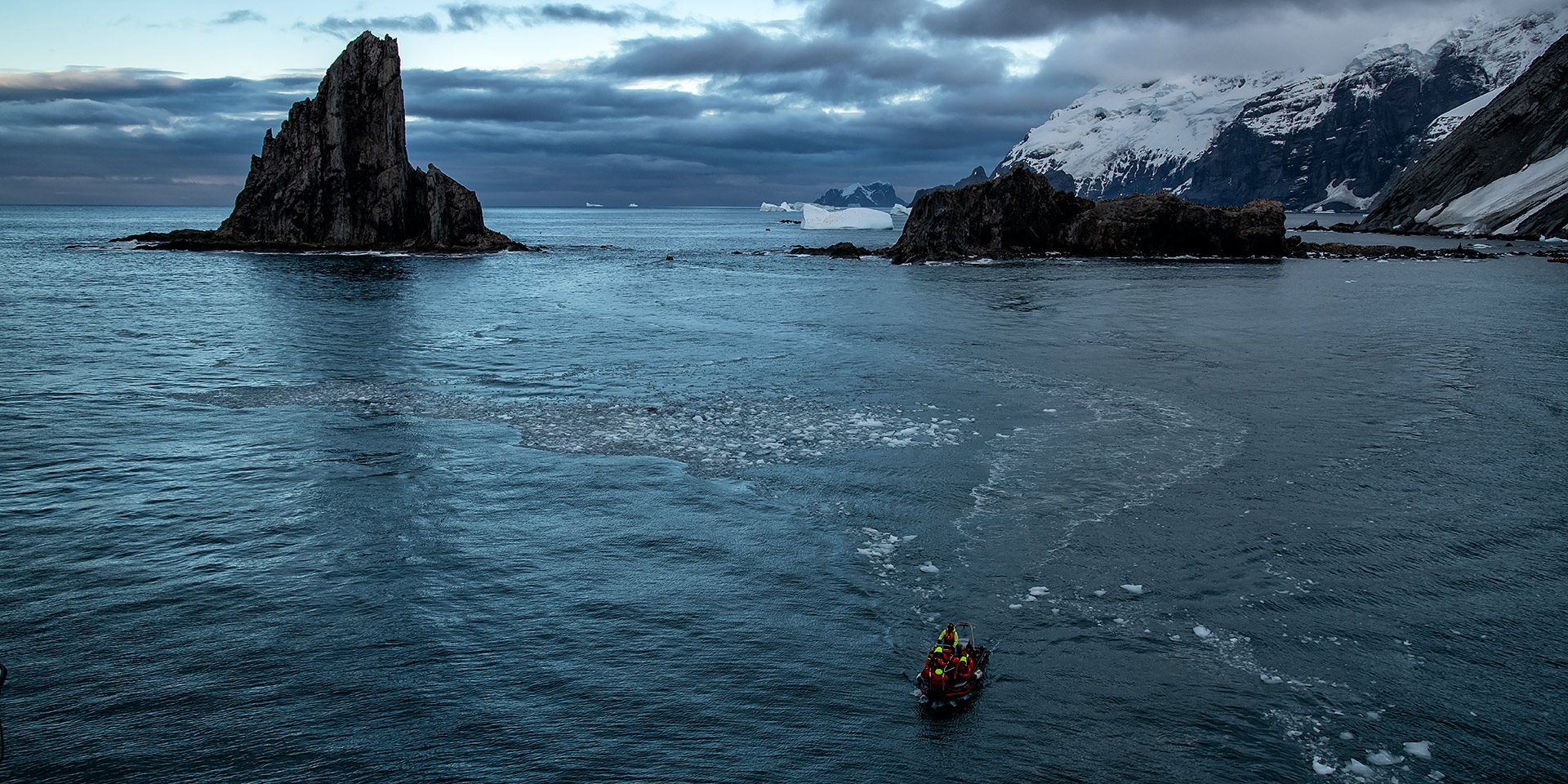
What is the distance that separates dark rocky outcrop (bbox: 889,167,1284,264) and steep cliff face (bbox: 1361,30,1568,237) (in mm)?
51630

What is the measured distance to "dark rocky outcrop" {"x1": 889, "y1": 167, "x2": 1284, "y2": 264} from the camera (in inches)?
Answer: 4478

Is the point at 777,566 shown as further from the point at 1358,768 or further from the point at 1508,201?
Result: the point at 1508,201

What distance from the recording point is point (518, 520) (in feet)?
64.3

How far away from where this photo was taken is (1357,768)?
11.3 m

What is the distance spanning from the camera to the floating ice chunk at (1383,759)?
11391 mm

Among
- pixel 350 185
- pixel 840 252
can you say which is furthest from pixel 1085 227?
pixel 350 185

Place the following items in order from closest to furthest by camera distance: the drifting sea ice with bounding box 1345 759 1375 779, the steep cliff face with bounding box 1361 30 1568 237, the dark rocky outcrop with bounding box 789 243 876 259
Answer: the drifting sea ice with bounding box 1345 759 1375 779, the dark rocky outcrop with bounding box 789 243 876 259, the steep cliff face with bounding box 1361 30 1568 237

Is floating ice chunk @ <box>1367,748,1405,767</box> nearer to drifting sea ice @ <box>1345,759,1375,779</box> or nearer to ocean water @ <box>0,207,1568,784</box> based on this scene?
ocean water @ <box>0,207,1568,784</box>

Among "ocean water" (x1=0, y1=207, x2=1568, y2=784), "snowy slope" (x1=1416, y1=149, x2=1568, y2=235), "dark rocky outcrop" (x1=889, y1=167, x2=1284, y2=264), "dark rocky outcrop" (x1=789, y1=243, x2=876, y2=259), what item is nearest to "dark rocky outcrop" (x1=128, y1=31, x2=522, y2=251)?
"dark rocky outcrop" (x1=789, y1=243, x2=876, y2=259)

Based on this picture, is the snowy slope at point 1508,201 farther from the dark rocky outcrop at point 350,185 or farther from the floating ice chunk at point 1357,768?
the floating ice chunk at point 1357,768

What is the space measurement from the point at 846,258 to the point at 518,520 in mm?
96502

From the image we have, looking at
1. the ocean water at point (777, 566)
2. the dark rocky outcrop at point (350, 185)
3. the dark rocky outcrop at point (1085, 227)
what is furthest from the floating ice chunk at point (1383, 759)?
the dark rocky outcrop at point (350, 185)

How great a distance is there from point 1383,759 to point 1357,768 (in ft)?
1.60

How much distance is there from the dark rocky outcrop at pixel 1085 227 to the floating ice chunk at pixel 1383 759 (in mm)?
103017
